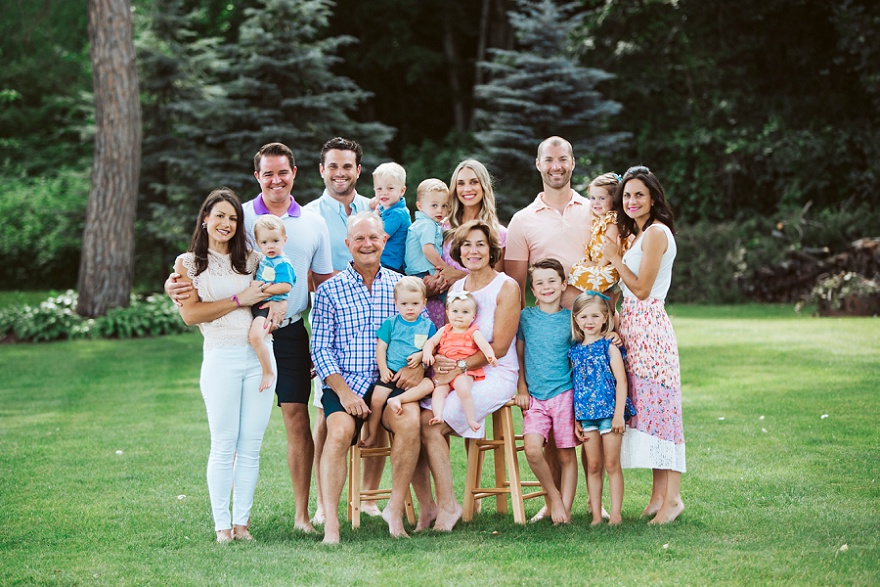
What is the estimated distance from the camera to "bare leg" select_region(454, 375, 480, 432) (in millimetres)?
5066

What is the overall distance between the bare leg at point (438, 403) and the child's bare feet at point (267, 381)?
0.82 metres

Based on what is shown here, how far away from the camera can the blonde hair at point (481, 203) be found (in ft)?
17.8

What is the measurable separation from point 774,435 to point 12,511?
5.05 meters

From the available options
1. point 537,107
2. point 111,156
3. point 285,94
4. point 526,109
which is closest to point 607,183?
point 111,156

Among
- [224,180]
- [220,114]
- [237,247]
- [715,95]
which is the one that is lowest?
[237,247]

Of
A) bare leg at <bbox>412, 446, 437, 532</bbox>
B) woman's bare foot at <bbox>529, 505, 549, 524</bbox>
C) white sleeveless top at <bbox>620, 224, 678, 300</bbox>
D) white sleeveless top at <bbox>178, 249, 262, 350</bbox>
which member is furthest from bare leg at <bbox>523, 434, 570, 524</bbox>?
white sleeveless top at <bbox>178, 249, 262, 350</bbox>

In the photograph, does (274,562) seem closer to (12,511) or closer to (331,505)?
(331,505)

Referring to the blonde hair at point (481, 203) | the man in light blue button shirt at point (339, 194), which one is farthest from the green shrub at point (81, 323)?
the blonde hair at point (481, 203)

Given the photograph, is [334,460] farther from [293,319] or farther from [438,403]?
[293,319]

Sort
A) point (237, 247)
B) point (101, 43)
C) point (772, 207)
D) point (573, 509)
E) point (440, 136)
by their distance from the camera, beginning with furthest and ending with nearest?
point (440, 136)
point (772, 207)
point (101, 43)
point (573, 509)
point (237, 247)

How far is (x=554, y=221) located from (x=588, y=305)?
653mm

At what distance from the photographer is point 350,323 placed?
16.9ft

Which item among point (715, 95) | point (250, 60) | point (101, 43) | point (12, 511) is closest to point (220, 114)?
point (250, 60)

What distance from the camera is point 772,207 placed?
20.1m
